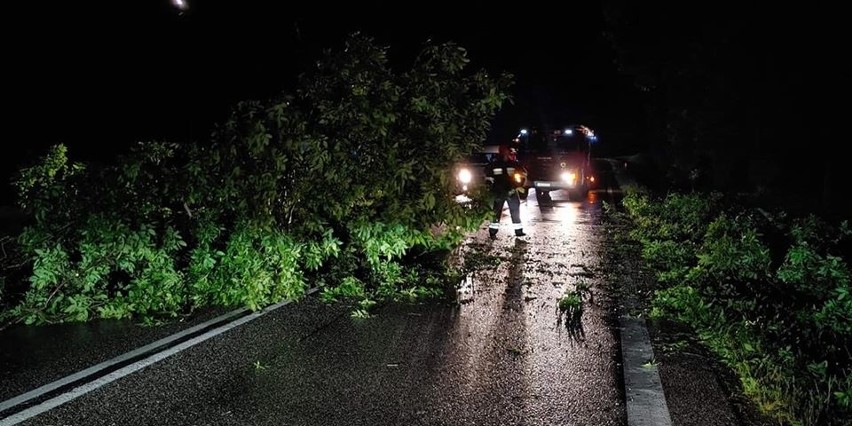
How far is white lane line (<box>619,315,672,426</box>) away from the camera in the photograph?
167 inches

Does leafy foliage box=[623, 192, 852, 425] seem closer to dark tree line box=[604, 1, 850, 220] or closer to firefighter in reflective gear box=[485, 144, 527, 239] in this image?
firefighter in reflective gear box=[485, 144, 527, 239]

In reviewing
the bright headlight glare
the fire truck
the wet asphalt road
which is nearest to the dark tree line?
the fire truck

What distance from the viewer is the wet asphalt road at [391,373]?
4.29m

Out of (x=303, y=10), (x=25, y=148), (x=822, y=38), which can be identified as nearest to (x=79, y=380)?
(x=303, y=10)

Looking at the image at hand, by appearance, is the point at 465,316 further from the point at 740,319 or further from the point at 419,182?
the point at 740,319

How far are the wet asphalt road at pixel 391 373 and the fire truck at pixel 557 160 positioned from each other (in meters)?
14.2

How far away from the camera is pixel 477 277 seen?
8.53 meters

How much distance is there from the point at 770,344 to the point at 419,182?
4153mm

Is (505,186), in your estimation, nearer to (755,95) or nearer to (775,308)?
(775,308)

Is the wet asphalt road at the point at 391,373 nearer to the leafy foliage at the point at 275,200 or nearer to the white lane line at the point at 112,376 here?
the white lane line at the point at 112,376

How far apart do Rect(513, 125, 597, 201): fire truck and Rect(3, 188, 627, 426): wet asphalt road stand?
1418cm

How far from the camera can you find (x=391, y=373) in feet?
16.5

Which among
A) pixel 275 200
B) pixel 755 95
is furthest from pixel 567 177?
pixel 275 200

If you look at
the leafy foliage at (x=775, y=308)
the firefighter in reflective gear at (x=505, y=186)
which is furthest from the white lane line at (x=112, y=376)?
the firefighter in reflective gear at (x=505, y=186)
